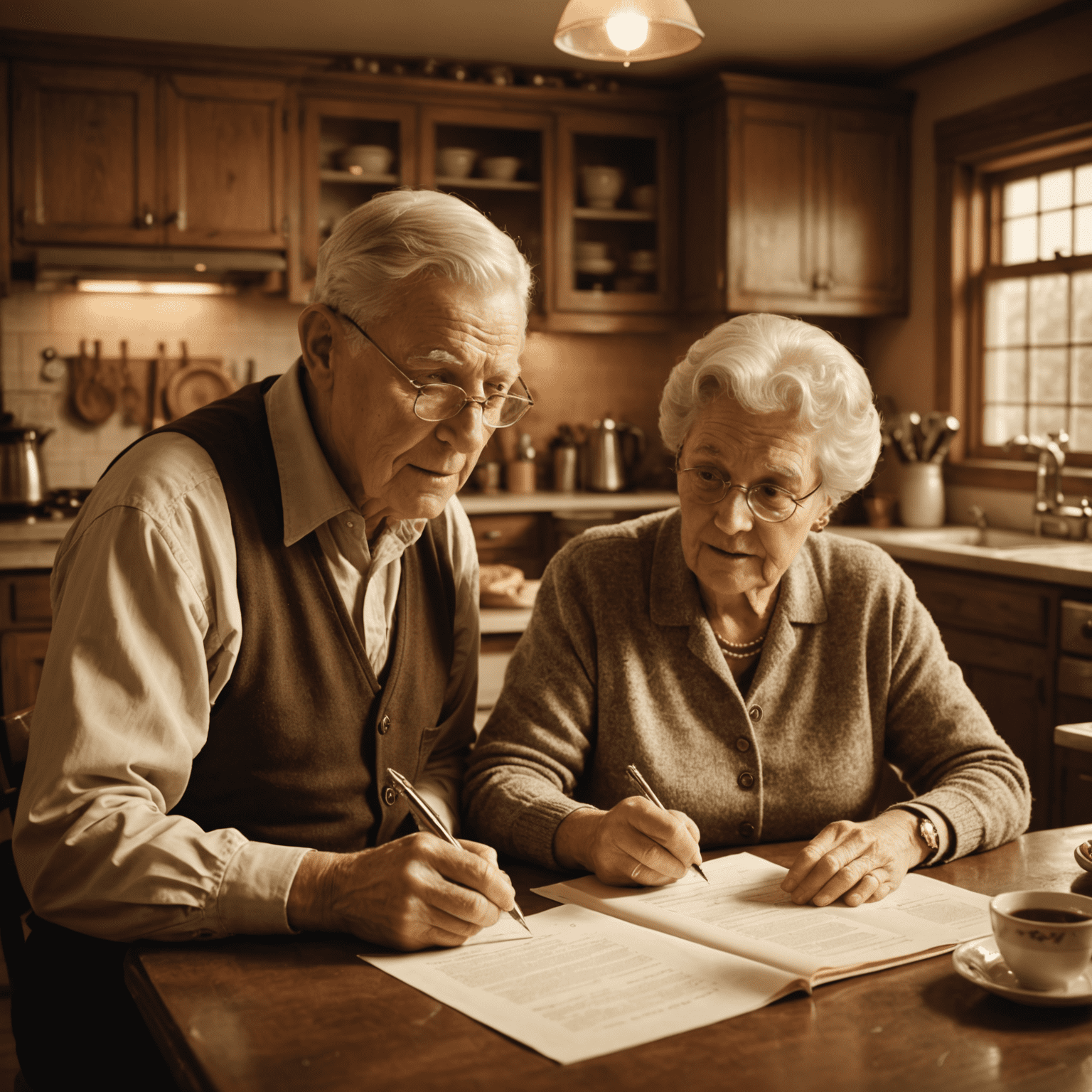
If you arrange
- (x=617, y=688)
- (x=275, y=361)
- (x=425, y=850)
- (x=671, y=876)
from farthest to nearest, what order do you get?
(x=275, y=361) → (x=617, y=688) → (x=671, y=876) → (x=425, y=850)

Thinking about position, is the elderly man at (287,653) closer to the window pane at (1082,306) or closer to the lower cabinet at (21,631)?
the lower cabinet at (21,631)

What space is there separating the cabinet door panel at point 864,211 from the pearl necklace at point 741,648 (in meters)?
3.74

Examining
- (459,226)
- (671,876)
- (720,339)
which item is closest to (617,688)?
(671,876)

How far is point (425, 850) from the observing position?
3.74ft

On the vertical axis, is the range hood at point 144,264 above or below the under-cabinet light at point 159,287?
above

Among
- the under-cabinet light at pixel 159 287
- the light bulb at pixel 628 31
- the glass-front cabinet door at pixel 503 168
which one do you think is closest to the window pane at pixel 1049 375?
the glass-front cabinet door at pixel 503 168

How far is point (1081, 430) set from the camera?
4.50 m

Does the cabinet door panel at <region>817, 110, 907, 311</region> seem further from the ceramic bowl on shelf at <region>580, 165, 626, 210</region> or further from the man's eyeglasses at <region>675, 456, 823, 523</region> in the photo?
the man's eyeglasses at <region>675, 456, 823, 523</region>

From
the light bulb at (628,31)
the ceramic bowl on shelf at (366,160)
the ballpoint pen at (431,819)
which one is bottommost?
the ballpoint pen at (431,819)

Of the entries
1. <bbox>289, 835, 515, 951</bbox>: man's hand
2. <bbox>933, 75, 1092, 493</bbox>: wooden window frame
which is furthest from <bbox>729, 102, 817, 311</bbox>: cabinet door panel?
<bbox>289, 835, 515, 951</bbox>: man's hand

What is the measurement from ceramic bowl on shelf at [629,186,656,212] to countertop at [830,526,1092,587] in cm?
167

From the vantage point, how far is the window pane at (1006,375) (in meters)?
4.80

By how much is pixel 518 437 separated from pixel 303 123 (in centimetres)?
160

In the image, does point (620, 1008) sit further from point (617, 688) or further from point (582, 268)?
point (582, 268)
